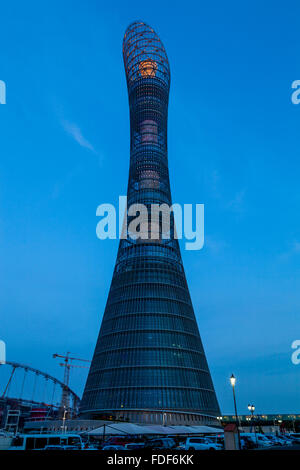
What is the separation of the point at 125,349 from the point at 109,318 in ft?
26.9

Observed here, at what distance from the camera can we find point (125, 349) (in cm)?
7725

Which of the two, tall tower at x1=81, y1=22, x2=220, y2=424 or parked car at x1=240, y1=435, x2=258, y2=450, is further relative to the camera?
tall tower at x1=81, y1=22, x2=220, y2=424

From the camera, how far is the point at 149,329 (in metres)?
78.2

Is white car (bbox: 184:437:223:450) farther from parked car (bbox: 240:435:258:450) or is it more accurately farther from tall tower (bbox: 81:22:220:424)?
tall tower (bbox: 81:22:220:424)

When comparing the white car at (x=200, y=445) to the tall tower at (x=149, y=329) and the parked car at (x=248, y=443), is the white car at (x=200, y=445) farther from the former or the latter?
the tall tower at (x=149, y=329)

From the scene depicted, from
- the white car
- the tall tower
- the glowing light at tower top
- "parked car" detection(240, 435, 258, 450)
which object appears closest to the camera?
the white car

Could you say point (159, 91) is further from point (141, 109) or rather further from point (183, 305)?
point (183, 305)

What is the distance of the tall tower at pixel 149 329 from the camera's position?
72444 mm

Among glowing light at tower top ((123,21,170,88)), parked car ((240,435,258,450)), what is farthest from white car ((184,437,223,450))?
glowing light at tower top ((123,21,170,88))

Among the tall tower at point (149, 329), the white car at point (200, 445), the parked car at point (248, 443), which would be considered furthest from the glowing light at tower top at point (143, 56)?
the white car at point (200, 445)

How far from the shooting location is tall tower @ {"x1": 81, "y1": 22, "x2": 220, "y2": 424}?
72.4m

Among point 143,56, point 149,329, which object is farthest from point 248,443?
point 143,56

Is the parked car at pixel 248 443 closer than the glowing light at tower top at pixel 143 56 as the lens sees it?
Yes
